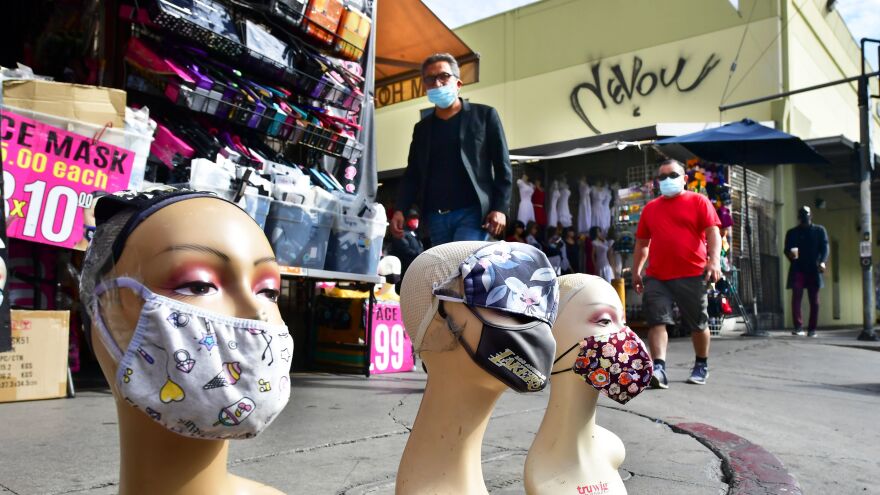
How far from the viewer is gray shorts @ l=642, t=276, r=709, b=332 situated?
15.1ft

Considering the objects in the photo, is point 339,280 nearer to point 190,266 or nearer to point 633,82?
point 190,266

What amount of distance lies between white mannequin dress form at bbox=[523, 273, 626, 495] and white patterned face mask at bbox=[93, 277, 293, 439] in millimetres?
918

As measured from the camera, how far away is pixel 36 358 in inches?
134

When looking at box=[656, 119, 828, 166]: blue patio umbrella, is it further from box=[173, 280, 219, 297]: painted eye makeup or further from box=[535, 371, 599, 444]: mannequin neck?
box=[173, 280, 219, 297]: painted eye makeup

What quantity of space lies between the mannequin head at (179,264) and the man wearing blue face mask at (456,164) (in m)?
2.17

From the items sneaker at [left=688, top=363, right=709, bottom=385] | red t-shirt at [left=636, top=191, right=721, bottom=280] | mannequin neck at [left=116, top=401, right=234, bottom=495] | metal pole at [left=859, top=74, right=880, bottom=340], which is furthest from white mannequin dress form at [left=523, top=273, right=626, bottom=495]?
metal pole at [left=859, top=74, right=880, bottom=340]

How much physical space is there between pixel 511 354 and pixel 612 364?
1.60ft

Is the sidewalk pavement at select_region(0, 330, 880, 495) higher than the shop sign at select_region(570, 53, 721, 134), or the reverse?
the shop sign at select_region(570, 53, 721, 134)

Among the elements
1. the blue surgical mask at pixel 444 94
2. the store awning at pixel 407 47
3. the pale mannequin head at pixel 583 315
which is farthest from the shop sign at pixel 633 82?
the pale mannequin head at pixel 583 315

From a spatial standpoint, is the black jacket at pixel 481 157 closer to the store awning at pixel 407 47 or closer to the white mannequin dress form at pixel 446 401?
the white mannequin dress form at pixel 446 401

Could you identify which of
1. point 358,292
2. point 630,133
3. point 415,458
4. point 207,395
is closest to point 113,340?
point 207,395

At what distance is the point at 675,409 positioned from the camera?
147 inches

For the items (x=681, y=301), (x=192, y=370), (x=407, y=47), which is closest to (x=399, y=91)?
(x=407, y=47)

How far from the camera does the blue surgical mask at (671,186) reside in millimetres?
4629
